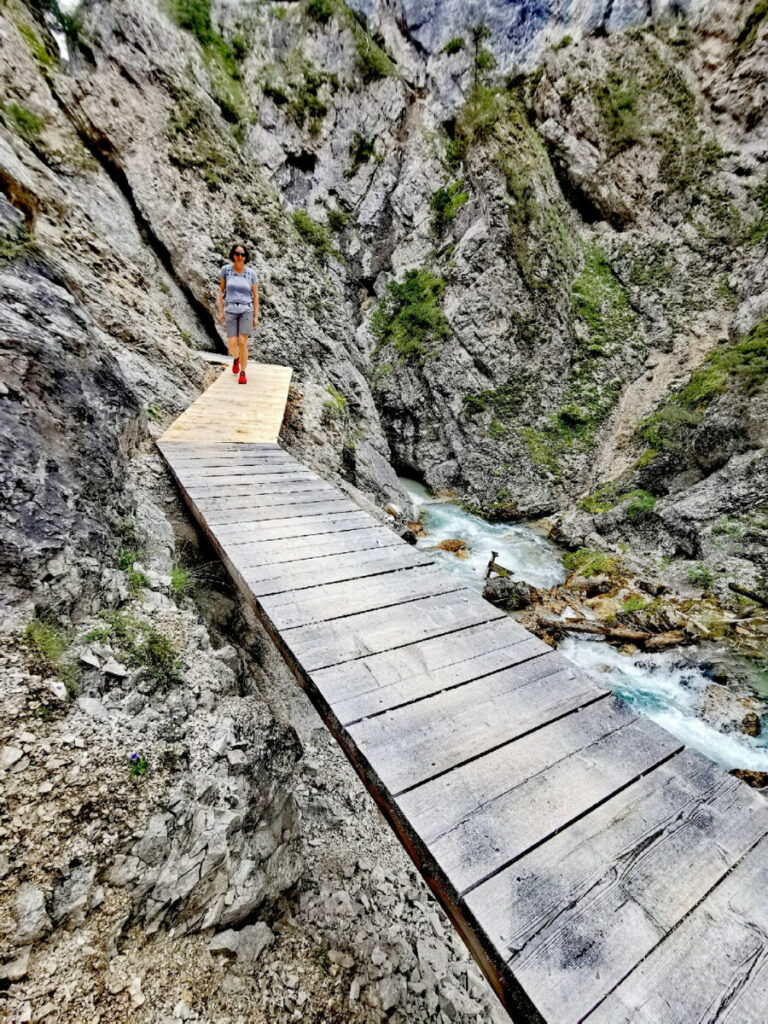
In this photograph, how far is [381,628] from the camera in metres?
2.56

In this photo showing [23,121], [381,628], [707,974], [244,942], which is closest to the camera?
[707,974]

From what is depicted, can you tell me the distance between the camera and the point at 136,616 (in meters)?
2.99

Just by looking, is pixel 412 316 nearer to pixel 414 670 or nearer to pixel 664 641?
pixel 664 641

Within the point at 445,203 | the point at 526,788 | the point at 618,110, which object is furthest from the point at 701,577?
the point at 618,110

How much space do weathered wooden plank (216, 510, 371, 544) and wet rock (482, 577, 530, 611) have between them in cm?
638

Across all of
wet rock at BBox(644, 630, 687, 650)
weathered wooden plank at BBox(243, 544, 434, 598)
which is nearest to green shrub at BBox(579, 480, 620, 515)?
wet rock at BBox(644, 630, 687, 650)

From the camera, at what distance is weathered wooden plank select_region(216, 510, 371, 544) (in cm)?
346

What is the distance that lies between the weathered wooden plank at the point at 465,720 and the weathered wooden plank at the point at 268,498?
103 inches

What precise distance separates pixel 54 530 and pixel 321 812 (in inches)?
116

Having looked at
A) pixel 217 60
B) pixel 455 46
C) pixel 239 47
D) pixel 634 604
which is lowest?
pixel 634 604

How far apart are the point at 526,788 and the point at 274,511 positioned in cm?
301

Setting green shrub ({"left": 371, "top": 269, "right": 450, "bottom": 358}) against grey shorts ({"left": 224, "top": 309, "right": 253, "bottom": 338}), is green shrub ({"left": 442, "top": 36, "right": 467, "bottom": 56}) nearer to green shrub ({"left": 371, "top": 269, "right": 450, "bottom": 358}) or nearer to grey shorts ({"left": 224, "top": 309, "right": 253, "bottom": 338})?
green shrub ({"left": 371, "top": 269, "right": 450, "bottom": 358})

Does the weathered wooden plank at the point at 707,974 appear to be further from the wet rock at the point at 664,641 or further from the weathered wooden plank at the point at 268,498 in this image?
the wet rock at the point at 664,641

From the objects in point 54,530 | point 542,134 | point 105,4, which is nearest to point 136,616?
point 54,530
